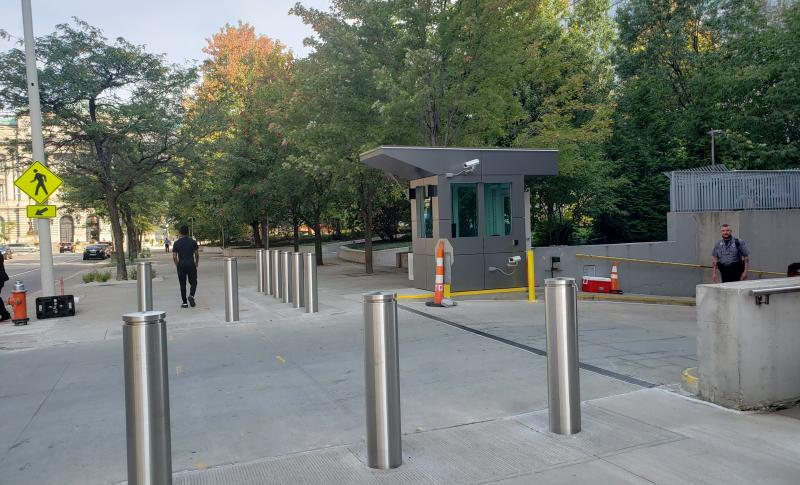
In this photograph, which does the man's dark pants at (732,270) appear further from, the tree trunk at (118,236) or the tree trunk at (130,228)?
the tree trunk at (130,228)

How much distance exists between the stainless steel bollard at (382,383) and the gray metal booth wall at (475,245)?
10155 millimetres

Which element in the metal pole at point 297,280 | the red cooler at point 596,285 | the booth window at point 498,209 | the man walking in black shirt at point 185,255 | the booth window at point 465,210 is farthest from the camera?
the red cooler at point 596,285

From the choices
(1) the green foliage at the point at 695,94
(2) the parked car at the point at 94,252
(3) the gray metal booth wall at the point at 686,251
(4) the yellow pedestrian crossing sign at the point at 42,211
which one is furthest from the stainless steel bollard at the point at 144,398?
(2) the parked car at the point at 94,252

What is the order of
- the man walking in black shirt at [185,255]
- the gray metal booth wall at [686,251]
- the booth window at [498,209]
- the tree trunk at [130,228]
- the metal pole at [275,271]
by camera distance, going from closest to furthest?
1. the man walking in black shirt at [185,255]
2. the metal pole at [275,271]
3. the booth window at [498,209]
4. the gray metal booth wall at [686,251]
5. the tree trunk at [130,228]

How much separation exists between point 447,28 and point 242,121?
13.5 meters

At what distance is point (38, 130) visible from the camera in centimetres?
1261

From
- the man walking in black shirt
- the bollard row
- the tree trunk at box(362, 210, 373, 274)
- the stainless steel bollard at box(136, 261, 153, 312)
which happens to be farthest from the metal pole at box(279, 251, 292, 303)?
the tree trunk at box(362, 210, 373, 274)

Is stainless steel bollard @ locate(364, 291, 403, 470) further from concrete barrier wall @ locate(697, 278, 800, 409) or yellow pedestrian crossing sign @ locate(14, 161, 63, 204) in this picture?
yellow pedestrian crossing sign @ locate(14, 161, 63, 204)

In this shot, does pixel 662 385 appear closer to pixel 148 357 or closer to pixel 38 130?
pixel 148 357

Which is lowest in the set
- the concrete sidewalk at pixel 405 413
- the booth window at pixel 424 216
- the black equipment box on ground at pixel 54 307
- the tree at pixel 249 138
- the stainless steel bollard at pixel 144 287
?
the concrete sidewalk at pixel 405 413

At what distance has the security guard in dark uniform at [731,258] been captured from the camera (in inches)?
407

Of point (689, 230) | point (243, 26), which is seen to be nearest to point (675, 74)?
point (689, 230)

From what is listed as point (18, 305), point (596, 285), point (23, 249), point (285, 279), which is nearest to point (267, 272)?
A: point (285, 279)

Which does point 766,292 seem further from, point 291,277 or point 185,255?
point 185,255
